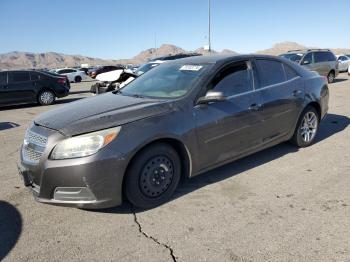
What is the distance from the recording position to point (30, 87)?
1379 cm

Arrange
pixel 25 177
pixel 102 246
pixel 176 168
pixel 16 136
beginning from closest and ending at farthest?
pixel 102 246, pixel 25 177, pixel 176 168, pixel 16 136

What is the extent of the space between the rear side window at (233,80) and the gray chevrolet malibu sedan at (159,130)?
0.01m

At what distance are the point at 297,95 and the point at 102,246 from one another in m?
3.77

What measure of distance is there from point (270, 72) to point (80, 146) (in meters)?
3.09

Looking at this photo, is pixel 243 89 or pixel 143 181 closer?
pixel 143 181

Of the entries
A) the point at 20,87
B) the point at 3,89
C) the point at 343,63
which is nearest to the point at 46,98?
the point at 20,87

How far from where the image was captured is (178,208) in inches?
152

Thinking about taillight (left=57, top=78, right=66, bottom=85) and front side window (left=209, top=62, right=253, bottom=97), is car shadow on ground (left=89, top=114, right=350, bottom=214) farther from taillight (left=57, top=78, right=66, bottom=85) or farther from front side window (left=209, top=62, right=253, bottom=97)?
taillight (left=57, top=78, right=66, bottom=85)

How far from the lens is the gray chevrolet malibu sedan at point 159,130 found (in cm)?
345

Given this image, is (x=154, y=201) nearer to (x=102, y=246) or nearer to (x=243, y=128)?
A: (x=102, y=246)

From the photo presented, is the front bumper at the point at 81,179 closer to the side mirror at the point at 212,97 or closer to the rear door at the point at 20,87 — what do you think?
the side mirror at the point at 212,97

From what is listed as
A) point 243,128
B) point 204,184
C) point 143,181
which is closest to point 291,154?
point 243,128

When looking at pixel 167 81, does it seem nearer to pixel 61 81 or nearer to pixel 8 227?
pixel 8 227

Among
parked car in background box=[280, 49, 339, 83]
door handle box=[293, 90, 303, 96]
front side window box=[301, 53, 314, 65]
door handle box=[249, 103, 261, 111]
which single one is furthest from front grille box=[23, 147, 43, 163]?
front side window box=[301, 53, 314, 65]
